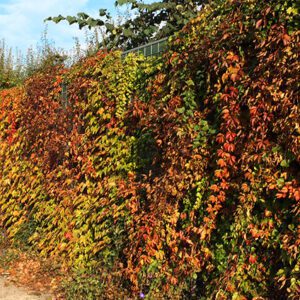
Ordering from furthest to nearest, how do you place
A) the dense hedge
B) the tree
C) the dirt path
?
1. the tree
2. the dirt path
3. the dense hedge

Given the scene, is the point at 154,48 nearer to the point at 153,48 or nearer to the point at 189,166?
the point at 153,48

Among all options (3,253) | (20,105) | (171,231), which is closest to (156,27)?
(20,105)

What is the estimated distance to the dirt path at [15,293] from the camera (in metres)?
5.07

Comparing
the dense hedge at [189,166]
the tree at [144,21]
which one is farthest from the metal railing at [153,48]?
the tree at [144,21]

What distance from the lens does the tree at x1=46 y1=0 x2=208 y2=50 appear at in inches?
311

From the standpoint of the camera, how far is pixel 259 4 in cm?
373

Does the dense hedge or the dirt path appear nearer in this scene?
the dense hedge

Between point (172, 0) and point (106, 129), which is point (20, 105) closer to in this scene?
point (106, 129)

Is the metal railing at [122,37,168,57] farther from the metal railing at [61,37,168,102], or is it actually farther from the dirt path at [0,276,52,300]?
the dirt path at [0,276,52,300]

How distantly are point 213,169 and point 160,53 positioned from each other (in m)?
1.62

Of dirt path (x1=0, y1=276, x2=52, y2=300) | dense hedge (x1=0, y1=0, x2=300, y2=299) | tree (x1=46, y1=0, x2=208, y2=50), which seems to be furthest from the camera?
tree (x1=46, y1=0, x2=208, y2=50)

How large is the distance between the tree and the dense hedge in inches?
73.9

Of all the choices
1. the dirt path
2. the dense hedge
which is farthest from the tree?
the dirt path

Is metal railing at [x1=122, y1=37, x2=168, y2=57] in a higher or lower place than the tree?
lower
